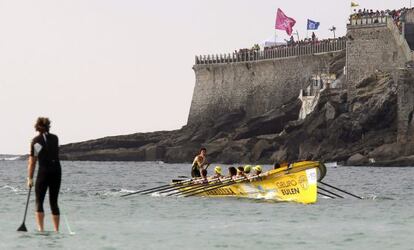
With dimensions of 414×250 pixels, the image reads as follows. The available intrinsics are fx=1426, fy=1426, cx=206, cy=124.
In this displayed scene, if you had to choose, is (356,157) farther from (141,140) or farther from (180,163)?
(141,140)

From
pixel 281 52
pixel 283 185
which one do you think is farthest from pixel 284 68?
pixel 283 185

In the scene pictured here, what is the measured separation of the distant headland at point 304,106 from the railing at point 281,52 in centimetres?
10

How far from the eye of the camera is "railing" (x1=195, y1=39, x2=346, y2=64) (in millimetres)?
106875

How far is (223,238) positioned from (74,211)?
8994mm

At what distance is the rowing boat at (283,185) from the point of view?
3675cm

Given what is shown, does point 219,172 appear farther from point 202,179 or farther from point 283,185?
point 283,185

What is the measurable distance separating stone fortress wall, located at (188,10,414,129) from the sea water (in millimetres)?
55987

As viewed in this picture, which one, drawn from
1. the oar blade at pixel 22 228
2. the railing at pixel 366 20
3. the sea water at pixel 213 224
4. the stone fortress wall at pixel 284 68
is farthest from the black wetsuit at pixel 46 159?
the railing at pixel 366 20

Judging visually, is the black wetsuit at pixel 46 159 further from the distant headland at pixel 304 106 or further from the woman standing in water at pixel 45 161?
the distant headland at pixel 304 106

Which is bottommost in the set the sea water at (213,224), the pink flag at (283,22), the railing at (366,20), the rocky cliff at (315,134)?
the sea water at (213,224)

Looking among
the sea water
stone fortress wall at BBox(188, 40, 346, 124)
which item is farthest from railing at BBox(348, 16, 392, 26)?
the sea water

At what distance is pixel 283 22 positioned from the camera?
107 meters

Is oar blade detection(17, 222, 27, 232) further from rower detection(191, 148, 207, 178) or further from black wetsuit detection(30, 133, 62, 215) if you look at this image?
rower detection(191, 148, 207, 178)

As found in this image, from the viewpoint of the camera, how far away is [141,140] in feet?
411
